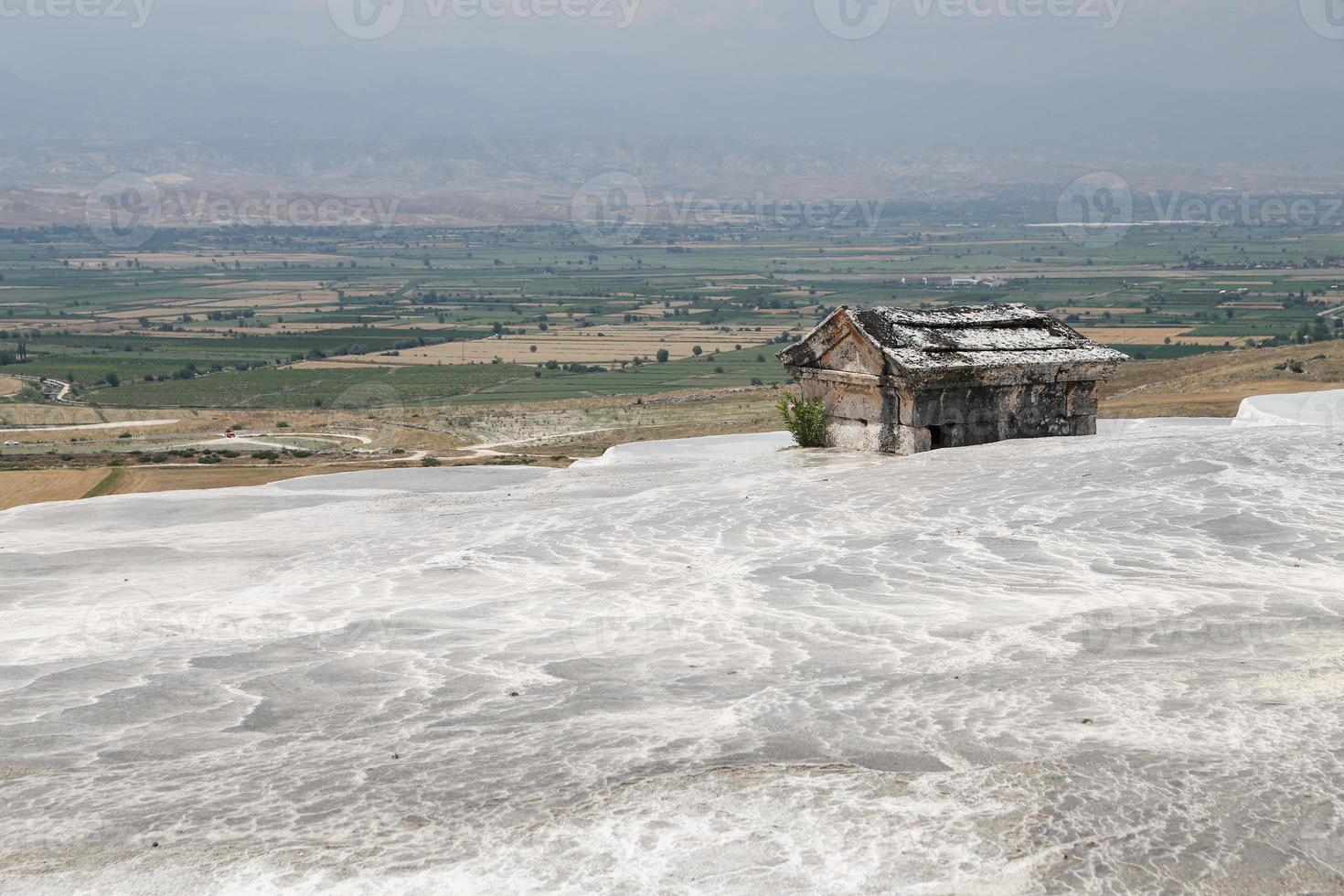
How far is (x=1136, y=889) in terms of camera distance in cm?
477

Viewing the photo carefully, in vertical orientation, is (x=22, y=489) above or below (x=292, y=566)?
below

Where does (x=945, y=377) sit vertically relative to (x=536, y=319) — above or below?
above

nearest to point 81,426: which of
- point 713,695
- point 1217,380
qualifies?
point 1217,380

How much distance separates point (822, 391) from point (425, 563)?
24.4ft

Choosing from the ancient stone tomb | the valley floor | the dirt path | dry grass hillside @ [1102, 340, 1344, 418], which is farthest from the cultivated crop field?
the valley floor

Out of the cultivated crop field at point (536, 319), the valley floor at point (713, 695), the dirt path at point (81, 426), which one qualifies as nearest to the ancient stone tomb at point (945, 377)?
the valley floor at point (713, 695)

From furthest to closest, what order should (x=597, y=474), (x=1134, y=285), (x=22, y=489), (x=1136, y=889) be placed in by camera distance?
(x=1134, y=285) < (x=22, y=489) < (x=597, y=474) < (x=1136, y=889)

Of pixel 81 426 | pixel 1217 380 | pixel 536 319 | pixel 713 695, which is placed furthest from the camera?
pixel 536 319

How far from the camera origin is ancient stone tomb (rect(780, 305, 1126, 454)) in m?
15.5

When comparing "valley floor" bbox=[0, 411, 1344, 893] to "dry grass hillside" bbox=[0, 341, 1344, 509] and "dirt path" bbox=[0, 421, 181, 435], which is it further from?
"dirt path" bbox=[0, 421, 181, 435]

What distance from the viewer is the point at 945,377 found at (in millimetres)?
15336

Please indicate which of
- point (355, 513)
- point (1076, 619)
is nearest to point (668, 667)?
point (1076, 619)

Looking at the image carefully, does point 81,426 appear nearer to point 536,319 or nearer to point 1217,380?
point 1217,380

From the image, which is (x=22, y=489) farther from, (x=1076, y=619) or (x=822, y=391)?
(x=1076, y=619)
